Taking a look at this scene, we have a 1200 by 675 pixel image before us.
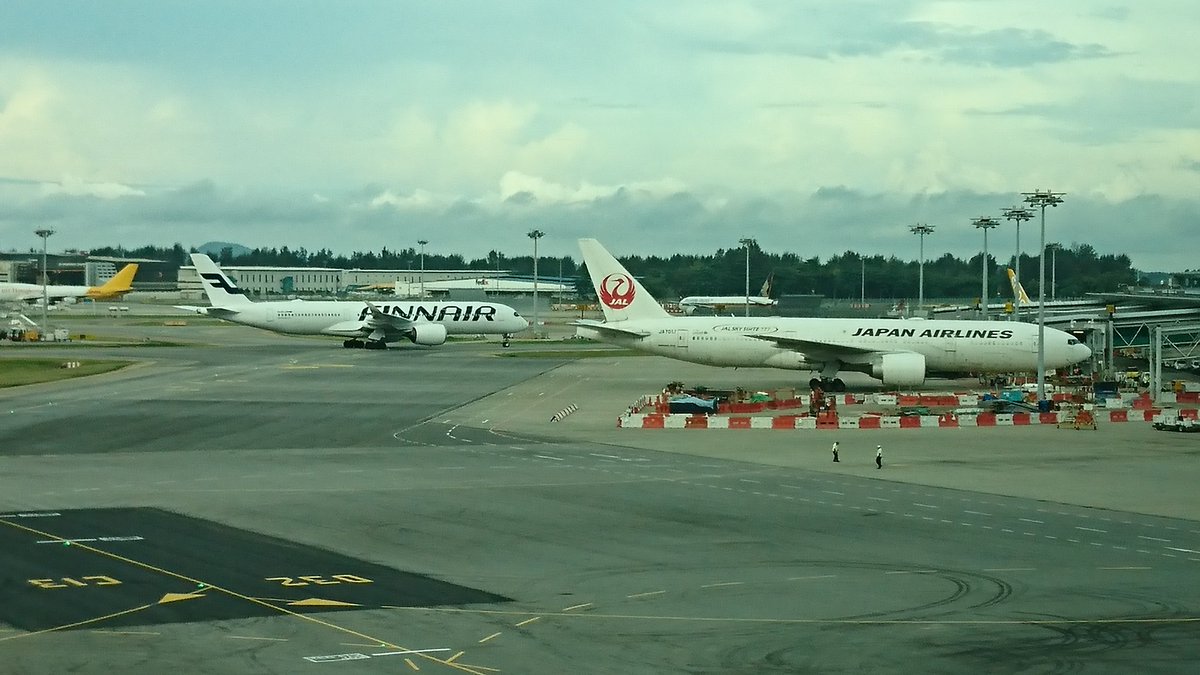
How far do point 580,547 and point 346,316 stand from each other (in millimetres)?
94830

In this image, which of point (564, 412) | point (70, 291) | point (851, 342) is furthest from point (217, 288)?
point (70, 291)

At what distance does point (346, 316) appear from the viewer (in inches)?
4806

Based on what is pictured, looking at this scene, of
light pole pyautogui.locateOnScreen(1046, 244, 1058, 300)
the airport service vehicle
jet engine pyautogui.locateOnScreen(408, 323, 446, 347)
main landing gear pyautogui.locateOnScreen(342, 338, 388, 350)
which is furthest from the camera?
light pole pyautogui.locateOnScreen(1046, 244, 1058, 300)

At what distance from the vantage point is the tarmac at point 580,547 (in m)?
20.9

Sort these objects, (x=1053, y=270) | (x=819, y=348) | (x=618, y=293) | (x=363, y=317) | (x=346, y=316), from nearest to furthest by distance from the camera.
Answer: (x=819, y=348) < (x=618, y=293) < (x=363, y=317) < (x=346, y=316) < (x=1053, y=270)

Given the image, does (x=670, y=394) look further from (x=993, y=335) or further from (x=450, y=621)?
(x=450, y=621)

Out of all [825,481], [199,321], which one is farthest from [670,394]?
[199,321]

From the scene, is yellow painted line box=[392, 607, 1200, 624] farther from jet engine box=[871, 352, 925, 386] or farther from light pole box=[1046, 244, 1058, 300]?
light pole box=[1046, 244, 1058, 300]

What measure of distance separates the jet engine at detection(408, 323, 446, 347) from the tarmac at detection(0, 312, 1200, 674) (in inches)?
2120

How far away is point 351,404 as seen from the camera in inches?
2719

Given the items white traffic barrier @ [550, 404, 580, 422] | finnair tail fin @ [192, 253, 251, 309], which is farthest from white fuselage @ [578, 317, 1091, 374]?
finnair tail fin @ [192, 253, 251, 309]

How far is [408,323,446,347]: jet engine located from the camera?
117 metres

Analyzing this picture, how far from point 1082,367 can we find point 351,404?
53.6 m

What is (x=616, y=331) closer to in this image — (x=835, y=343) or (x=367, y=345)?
(x=835, y=343)
